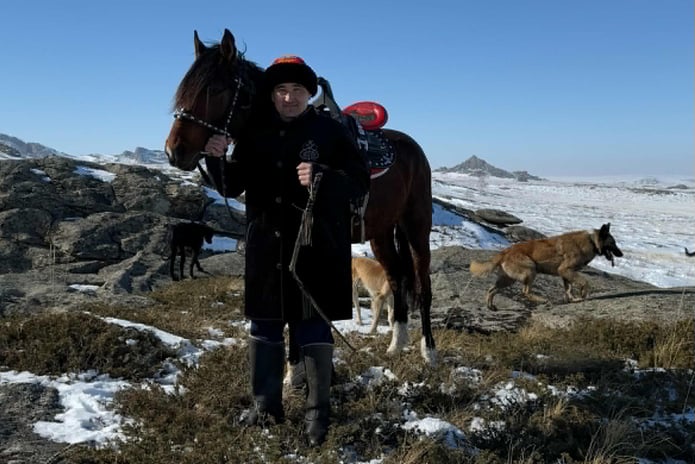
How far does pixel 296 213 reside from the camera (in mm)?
3219

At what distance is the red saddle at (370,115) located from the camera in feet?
17.5

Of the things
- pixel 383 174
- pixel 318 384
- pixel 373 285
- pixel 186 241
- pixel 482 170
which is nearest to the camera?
pixel 318 384

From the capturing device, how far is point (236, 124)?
327 cm

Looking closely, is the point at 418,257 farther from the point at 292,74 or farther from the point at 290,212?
the point at 292,74

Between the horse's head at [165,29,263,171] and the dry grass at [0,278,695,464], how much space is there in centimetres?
168

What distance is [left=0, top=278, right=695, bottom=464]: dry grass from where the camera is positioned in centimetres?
310

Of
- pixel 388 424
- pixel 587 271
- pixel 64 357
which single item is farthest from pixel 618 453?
pixel 587 271

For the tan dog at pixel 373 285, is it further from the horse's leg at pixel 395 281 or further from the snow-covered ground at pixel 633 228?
the snow-covered ground at pixel 633 228

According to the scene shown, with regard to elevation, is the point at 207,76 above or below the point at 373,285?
above

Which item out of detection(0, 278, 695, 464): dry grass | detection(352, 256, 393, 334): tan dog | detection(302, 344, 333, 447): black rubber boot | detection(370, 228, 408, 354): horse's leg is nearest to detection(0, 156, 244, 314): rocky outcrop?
detection(0, 278, 695, 464): dry grass

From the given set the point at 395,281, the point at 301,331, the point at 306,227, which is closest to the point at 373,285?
the point at 395,281

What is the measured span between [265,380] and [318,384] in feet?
1.19

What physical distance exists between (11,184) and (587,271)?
19078mm

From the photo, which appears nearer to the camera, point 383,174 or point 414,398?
point 414,398
